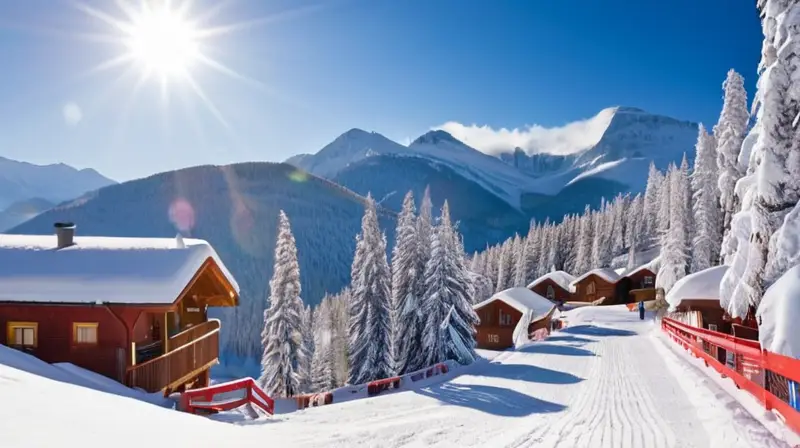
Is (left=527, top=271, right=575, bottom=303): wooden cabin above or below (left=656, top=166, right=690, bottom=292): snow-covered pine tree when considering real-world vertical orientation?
below

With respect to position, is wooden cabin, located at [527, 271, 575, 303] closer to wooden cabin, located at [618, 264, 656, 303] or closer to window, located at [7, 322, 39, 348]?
wooden cabin, located at [618, 264, 656, 303]

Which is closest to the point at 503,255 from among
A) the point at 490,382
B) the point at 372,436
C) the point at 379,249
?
the point at 379,249

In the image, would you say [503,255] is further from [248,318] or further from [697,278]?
[248,318]

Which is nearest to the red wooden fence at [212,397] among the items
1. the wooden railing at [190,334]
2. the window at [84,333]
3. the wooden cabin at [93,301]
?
the wooden cabin at [93,301]

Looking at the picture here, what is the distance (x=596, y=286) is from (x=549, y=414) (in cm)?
6927

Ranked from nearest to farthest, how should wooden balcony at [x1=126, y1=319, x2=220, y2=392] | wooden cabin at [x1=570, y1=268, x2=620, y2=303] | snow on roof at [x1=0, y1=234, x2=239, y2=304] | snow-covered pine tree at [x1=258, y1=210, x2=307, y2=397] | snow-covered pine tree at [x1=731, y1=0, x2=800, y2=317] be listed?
snow-covered pine tree at [x1=731, y1=0, x2=800, y2=317], snow on roof at [x1=0, y1=234, x2=239, y2=304], wooden balcony at [x1=126, y1=319, x2=220, y2=392], snow-covered pine tree at [x1=258, y1=210, x2=307, y2=397], wooden cabin at [x1=570, y1=268, x2=620, y2=303]

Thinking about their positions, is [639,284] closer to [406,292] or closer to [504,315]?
[504,315]

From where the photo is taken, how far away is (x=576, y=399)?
38.5ft

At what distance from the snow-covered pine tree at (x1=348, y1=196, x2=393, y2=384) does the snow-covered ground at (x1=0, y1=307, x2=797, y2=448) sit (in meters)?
16.3

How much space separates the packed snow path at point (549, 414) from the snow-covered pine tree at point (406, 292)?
Answer: 13085 millimetres

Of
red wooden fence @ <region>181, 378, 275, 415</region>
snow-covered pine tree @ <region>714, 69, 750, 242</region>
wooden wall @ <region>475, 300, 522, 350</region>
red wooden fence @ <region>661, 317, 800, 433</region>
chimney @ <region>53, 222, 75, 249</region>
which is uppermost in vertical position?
snow-covered pine tree @ <region>714, 69, 750, 242</region>

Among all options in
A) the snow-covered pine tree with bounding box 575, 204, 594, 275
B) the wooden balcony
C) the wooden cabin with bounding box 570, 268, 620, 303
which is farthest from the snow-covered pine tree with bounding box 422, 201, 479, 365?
the snow-covered pine tree with bounding box 575, 204, 594, 275

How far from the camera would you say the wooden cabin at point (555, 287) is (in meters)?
74.5

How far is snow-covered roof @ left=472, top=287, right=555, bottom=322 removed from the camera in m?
45.5
